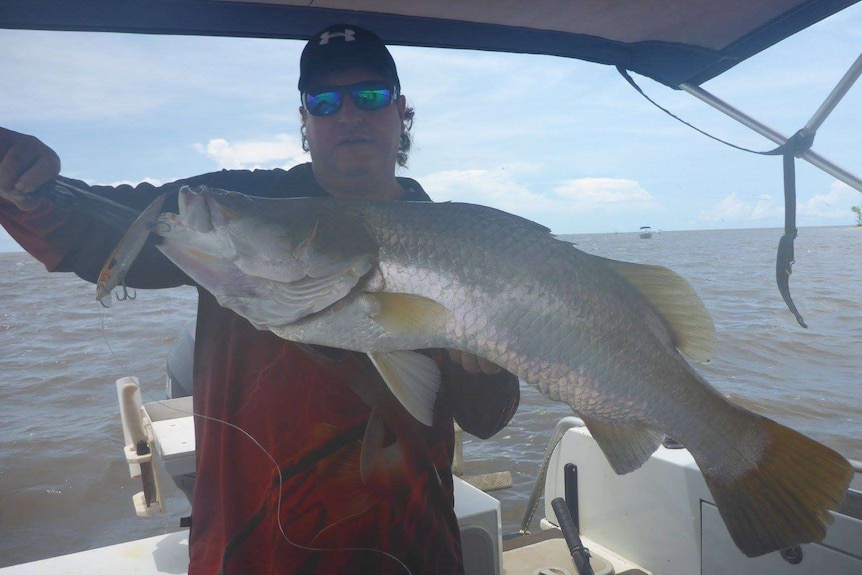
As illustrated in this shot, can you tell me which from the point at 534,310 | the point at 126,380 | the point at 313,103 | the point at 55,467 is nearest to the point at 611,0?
the point at 313,103

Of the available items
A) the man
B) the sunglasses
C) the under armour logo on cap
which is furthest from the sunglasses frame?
the man

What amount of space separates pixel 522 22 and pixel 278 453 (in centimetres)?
222

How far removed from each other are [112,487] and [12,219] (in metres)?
6.83

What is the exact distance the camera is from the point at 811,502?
167cm

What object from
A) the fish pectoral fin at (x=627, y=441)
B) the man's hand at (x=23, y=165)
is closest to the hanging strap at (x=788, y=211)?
the fish pectoral fin at (x=627, y=441)

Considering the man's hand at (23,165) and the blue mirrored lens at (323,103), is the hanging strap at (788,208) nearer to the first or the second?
the blue mirrored lens at (323,103)

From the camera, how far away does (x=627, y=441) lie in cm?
172

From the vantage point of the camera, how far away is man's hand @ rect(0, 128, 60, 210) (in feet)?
5.11

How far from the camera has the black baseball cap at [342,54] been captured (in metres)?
2.06

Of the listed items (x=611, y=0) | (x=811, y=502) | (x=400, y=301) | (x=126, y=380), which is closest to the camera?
(x=400, y=301)

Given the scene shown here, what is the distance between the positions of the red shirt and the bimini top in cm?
83

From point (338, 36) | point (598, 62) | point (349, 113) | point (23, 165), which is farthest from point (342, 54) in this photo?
point (598, 62)

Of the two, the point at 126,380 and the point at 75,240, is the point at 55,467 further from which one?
the point at 75,240

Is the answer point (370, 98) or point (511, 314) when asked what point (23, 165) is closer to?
point (370, 98)
